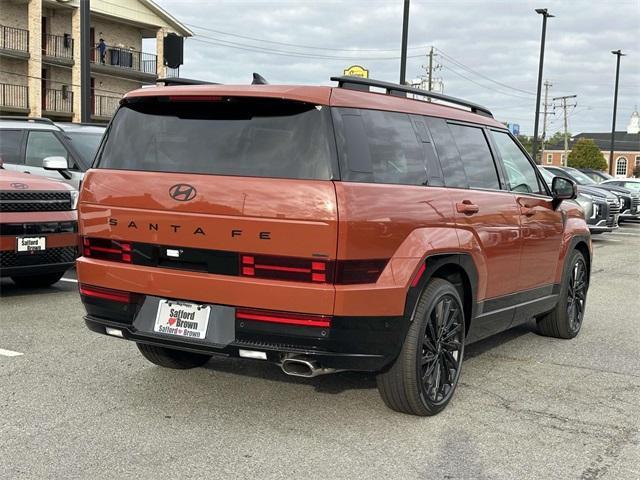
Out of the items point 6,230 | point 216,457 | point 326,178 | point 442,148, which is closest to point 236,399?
point 216,457

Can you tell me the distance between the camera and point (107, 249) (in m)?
4.48

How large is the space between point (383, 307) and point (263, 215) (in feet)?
2.62

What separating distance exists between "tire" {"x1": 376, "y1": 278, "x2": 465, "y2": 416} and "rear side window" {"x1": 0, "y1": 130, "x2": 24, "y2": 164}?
26.4 feet

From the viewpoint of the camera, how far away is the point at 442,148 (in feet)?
16.2

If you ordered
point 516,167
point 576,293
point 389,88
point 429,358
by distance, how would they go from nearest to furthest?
1. point 429,358
2. point 389,88
3. point 516,167
4. point 576,293

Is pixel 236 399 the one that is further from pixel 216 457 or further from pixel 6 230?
pixel 6 230

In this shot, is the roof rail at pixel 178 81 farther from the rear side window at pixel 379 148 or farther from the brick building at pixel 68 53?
the brick building at pixel 68 53

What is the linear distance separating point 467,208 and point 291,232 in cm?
145

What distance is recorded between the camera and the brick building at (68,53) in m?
36.5

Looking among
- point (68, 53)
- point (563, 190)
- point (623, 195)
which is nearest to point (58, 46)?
point (68, 53)

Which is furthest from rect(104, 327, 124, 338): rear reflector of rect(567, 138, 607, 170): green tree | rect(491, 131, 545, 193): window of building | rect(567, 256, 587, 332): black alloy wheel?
rect(567, 138, 607, 170): green tree

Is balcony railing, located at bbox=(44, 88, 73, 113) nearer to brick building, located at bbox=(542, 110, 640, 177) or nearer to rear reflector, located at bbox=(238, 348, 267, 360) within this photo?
rear reflector, located at bbox=(238, 348, 267, 360)

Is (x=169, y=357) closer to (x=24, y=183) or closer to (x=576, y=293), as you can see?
(x=24, y=183)

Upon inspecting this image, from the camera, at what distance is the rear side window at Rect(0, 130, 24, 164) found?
10805 mm
